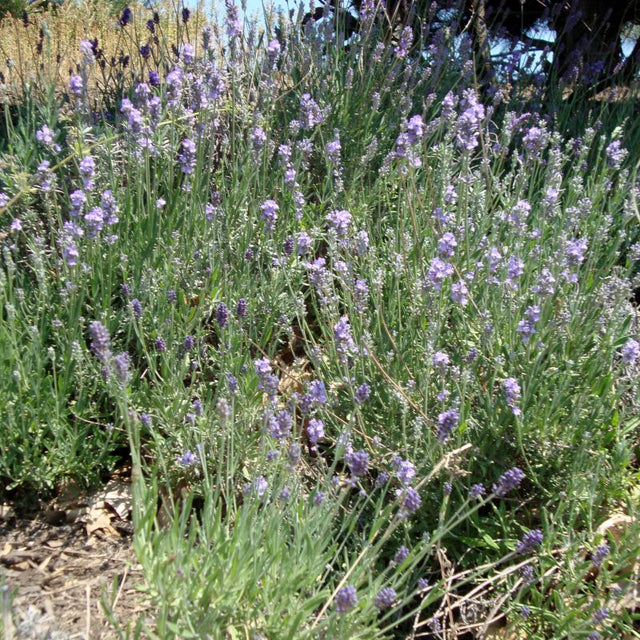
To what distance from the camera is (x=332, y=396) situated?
7.41ft

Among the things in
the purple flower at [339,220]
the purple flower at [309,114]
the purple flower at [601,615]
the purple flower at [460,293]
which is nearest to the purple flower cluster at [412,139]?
the purple flower at [339,220]

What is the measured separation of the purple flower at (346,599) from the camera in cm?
137

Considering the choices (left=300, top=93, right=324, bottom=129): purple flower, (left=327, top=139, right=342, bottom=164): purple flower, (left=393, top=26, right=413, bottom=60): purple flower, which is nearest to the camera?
(left=327, top=139, right=342, bottom=164): purple flower

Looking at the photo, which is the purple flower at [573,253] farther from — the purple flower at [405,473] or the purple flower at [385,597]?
the purple flower at [385,597]

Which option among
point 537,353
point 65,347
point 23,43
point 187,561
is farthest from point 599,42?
point 23,43

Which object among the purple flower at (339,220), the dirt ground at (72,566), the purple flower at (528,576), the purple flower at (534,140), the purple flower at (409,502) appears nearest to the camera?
the purple flower at (409,502)

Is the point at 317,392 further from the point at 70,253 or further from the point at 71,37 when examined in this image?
the point at 71,37

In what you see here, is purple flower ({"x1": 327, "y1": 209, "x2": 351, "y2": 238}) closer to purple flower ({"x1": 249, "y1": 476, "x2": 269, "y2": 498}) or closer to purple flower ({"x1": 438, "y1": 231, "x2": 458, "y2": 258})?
purple flower ({"x1": 438, "y1": 231, "x2": 458, "y2": 258})

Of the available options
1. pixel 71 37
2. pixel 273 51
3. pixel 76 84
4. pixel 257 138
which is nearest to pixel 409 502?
pixel 257 138

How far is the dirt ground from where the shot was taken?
1.65 meters

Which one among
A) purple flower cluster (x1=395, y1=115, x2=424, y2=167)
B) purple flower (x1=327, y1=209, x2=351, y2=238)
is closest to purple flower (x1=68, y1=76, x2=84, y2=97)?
purple flower (x1=327, y1=209, x2=351, y2=238)

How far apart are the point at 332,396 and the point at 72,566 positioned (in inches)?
37.6

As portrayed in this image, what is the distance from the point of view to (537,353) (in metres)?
2.09

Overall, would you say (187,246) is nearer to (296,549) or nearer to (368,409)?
(368,409)
